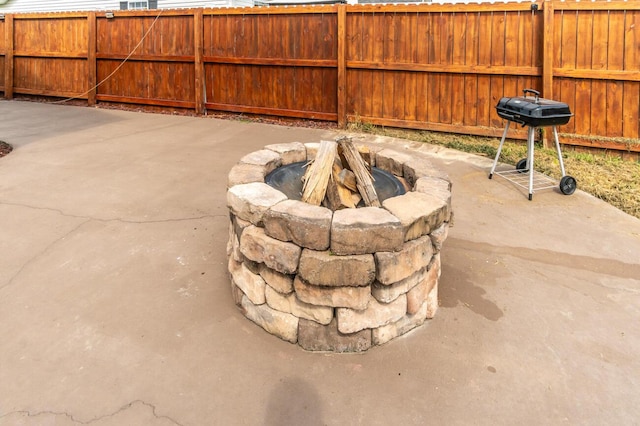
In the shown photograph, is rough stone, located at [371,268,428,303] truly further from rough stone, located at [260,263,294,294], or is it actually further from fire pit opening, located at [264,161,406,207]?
fire pit opening, located at [264,161,406,207]

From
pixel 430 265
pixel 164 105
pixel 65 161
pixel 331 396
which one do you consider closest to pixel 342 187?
pixel 430 265

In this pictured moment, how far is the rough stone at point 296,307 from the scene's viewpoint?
2486mm

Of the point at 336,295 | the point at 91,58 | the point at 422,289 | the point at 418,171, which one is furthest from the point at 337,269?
the point at 91,58

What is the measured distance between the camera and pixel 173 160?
620cm

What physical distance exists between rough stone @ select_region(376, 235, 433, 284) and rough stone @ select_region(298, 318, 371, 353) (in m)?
0.39

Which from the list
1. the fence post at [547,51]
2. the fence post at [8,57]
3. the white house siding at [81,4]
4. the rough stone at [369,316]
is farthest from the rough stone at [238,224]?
the fence post at [8,57]

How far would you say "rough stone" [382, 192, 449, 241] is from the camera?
8.25ft

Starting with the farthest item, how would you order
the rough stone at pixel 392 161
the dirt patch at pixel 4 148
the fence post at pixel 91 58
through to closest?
1. the fence post at pixel 91 58
2. the dirt patch at pixel 4 148
3. the rough stone at pixel 392 161

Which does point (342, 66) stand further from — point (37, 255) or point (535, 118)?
point (37, 255)

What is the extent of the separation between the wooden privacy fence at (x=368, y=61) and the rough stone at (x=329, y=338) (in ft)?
19.6

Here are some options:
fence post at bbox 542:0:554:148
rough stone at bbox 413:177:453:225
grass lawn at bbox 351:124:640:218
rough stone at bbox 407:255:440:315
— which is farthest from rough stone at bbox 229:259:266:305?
fence post at bbox 542:0:554:148

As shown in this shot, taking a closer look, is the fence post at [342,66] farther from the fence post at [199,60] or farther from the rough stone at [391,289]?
the rough stone at [391,289]

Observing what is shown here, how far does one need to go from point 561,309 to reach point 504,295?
0.38 meters

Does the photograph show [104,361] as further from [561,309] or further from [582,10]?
[582,10]
